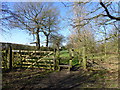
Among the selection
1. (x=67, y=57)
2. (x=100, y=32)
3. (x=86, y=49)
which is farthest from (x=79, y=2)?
(x=67, y=57)

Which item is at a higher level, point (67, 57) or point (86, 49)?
point (86, 49)

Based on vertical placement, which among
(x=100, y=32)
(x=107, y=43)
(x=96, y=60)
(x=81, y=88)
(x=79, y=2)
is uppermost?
(x=79, y=2)

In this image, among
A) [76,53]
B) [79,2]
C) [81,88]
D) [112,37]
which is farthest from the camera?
[76,53]

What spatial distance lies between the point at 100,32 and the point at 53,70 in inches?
113

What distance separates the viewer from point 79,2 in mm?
3039

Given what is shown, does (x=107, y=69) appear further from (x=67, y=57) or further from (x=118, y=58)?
(x=67, y=57)

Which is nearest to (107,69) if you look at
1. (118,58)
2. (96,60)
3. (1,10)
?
(96,60)

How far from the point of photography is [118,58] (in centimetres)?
367

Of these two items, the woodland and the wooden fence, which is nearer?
the woodland

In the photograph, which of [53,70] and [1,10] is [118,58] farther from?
[1,10]

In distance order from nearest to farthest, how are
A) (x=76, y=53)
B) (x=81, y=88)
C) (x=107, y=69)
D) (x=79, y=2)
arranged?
(x=81, y=88) < (x=79, y=2) < (x=107, y=69) < (x=76, y=53)

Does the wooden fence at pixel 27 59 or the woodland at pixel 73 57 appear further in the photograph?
the wooden fence at pixel 27 59

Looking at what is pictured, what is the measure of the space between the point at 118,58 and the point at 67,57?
230 centimetres

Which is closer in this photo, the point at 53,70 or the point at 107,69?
the point at 107,69
